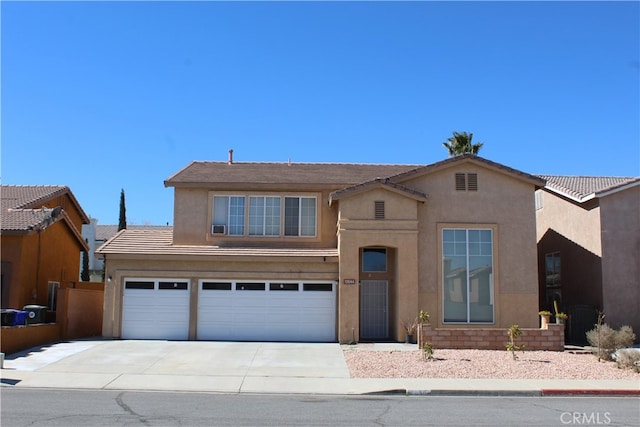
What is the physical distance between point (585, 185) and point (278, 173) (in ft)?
40.7

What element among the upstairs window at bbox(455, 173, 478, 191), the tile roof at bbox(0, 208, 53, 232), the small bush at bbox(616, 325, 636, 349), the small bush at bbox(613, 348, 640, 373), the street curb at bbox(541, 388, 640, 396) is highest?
the upstairs window at bbox(455, 173, 478, 191)

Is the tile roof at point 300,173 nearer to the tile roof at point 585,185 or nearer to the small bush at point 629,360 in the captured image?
the tile roof at point 585,185

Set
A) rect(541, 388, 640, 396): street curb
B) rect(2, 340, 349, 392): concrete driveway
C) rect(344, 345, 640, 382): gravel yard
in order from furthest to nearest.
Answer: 1. rect(344, 345, 640, 382): gravel yard
2. rect(2, 340, 349, 392): concrete driveway
3. rect(541, 388, 640, 396): street curb

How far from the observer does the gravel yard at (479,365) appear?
15.7 meters

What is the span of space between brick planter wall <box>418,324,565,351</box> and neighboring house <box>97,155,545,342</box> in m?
1.70

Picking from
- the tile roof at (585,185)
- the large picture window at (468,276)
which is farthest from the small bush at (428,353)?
the tile roof at (585,185)

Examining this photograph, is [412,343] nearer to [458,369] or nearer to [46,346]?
[458,369]

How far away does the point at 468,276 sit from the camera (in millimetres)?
22062

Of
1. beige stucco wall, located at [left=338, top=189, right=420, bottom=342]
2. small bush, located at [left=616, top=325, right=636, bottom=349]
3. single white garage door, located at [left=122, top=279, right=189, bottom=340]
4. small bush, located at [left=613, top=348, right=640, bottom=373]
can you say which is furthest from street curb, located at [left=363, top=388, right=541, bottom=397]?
single white garage door, located at [left=122, top=279, right=189, bottom=340]

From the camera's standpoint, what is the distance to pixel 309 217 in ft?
79.4

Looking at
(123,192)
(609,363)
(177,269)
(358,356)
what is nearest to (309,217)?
(177,269)

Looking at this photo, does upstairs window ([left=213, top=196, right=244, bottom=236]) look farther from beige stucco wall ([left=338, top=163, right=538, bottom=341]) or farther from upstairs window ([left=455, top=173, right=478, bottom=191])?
upstairs window ([left=455, top=173, right=478, bottom=191])
